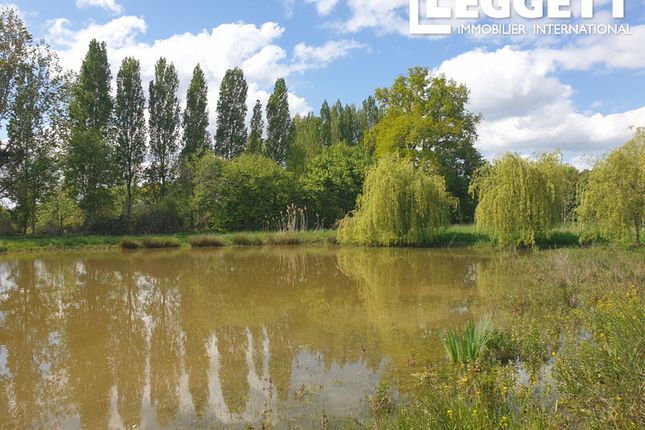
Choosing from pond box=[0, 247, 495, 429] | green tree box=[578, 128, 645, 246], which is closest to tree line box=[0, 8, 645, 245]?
green tree box=[578, 128, 645, 246]

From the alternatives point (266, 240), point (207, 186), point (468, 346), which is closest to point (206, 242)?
point (266, 240)

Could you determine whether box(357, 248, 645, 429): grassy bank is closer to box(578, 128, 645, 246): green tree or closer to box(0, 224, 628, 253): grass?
box(578, 128, 645, 246): green tree

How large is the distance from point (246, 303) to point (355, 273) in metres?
4.81

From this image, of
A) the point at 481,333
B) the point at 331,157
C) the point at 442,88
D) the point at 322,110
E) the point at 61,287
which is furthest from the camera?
the point at 322,110

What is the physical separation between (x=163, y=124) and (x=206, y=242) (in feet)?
38.0

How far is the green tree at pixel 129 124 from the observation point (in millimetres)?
29000

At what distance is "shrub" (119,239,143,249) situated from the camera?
71.2ft

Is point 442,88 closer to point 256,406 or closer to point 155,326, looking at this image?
point 155,326

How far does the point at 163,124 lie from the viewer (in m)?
30.5

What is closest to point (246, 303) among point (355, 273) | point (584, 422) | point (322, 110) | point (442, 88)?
point (355, 273)

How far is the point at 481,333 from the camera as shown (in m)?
5.26

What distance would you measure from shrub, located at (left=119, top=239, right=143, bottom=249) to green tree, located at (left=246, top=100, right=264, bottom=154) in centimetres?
1413

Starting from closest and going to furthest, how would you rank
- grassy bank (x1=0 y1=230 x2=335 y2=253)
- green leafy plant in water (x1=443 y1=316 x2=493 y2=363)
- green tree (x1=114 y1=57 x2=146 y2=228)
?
1. green leafy plant in water (x1=443 y1=316 x2=493 y2=363)
2. grassy bank (x1=0 y1=230 x2=335 y2=253)
3. green tree (x1=114 y1=57 x2=146 y2=228)

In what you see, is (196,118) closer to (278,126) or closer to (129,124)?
(129,124)
